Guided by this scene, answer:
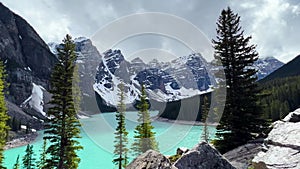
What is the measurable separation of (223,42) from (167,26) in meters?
5.31

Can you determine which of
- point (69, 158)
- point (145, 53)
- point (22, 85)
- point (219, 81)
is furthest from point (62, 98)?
point (22, 85)

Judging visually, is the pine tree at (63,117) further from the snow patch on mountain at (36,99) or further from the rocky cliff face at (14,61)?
the rocky cliff face at (14,61)

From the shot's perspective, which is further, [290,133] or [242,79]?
[242,79]

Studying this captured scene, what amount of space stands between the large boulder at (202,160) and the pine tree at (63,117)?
14322 mm

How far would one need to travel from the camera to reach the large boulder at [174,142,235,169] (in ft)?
28.1

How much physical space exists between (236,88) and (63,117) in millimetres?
14271

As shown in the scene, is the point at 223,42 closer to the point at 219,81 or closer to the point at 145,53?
the point at 219,81

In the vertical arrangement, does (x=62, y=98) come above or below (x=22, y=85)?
below

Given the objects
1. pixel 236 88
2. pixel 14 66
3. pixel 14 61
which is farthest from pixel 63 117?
pixel 14 61

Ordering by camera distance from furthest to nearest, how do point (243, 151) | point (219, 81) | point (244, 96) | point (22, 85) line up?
point (22, 85) → point (219, 81) → point (244, 96) → point (243, 151)

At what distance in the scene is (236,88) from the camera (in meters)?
17.8

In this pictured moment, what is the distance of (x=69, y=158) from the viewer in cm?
2102

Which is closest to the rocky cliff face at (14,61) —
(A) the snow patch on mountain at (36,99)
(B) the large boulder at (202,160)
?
(A) the snow patch on mountain at (36,99)

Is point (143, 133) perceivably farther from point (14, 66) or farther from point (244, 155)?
point (14, 66)
